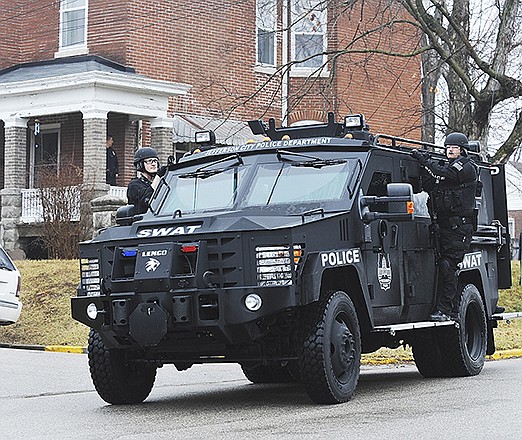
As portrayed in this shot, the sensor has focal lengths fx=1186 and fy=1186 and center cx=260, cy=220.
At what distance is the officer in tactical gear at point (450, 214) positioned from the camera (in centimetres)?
1216

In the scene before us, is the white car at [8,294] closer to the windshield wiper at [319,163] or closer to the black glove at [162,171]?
the black glove at [162,171]

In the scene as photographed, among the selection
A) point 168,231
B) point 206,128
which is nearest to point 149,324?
point 168,231

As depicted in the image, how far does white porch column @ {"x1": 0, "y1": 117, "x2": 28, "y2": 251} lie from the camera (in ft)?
92.1

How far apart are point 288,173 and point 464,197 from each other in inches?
86.5

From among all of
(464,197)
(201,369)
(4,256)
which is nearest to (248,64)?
(4,256)

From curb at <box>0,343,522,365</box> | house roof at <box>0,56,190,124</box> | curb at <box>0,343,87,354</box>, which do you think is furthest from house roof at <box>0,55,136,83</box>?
curb at <box>0,343,522,365</box>

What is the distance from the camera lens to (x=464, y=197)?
12195 millimetres

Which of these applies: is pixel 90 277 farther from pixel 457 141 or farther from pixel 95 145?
pixel 95 145

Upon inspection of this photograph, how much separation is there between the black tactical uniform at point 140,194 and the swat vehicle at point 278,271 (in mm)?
294

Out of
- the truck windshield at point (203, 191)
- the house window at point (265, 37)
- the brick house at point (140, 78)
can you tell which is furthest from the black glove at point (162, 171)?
the house window at point (265, 37)

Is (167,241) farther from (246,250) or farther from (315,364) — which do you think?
(315,364)

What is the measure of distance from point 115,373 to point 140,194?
2323mm

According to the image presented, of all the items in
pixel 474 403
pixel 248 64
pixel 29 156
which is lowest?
pixel 474 403

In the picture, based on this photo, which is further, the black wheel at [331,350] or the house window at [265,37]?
the house window at [265,37]
